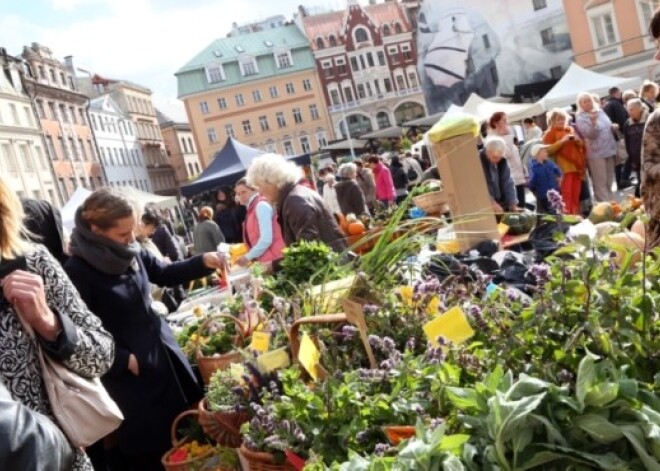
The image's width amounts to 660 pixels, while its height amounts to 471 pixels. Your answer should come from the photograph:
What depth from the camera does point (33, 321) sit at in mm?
2152

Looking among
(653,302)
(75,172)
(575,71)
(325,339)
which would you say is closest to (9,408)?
(653,302)

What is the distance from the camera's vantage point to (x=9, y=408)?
3.73ft

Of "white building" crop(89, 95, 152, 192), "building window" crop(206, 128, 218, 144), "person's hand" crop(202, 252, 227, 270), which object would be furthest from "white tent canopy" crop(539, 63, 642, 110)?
"building window" crop(206, 128, 218, 144)

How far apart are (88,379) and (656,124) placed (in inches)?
77.2

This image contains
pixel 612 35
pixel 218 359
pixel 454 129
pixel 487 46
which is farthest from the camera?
pixel 487 46

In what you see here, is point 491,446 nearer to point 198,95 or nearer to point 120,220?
point 120,220

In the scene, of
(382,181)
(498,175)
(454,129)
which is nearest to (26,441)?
(454,129)

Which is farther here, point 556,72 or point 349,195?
point 556,72

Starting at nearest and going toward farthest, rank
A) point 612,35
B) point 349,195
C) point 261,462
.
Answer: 1. point 261,462
2. point 349,195
3. point 612,35

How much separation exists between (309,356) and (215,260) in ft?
5.61

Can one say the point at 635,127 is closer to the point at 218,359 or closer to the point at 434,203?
the point at 434,203

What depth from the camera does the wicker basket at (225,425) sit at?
8.20 ft

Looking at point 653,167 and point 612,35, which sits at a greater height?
point 612,35

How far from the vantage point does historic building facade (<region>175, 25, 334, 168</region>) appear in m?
67.2
